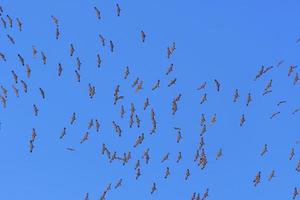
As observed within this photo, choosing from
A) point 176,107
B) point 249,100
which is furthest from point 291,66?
point 176,107

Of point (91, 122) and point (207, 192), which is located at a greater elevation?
point (91, 122)

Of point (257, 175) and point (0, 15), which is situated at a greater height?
point (0, 15)

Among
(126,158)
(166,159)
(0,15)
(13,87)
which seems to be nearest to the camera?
(0,15)

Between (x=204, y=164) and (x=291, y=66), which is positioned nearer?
(x=291, y=66)

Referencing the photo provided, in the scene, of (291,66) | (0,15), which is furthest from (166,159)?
(0,15)

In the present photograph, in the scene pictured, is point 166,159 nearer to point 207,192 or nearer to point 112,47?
point 207,192

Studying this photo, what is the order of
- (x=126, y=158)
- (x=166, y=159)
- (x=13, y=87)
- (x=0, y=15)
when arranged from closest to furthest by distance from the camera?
(x=0, y=15) < (x=13, y=87) < (x=126, y=158) < (x=166, y=159)

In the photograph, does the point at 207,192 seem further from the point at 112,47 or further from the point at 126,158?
the point at 112,47

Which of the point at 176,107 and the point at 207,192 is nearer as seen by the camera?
the point at 176,107

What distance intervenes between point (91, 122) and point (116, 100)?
736 cm

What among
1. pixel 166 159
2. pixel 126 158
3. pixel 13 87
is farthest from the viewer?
pixel 166 159

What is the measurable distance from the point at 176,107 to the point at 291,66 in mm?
A: 10339

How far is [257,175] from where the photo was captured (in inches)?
2586

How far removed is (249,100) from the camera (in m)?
62.3
